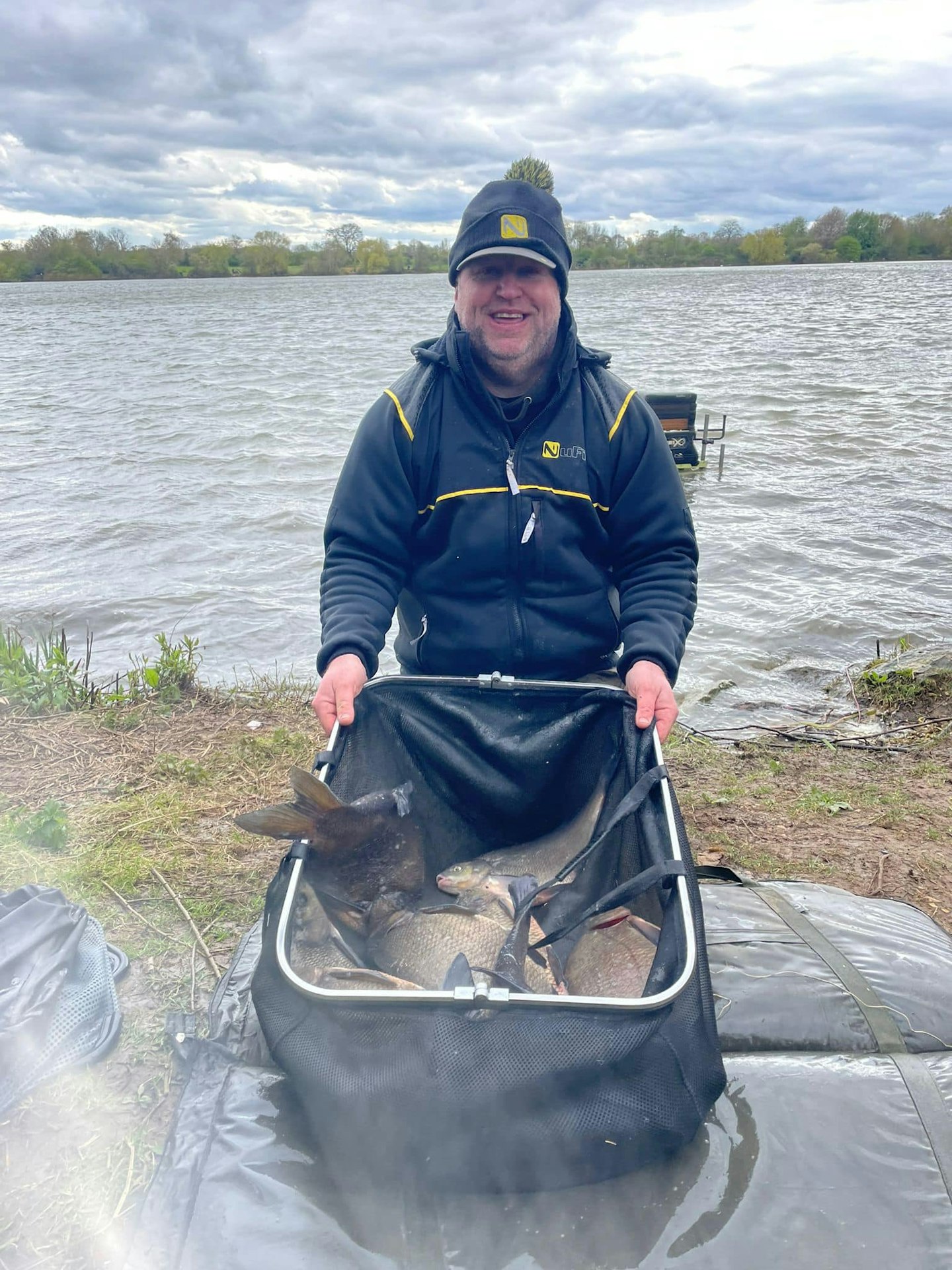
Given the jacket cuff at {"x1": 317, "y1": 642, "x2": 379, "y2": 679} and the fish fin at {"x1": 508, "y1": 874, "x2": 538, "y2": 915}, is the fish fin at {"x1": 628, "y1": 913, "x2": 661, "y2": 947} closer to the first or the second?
the fish fin at {"x1": 508, "y1": 874, "x2": 538, "y2": 915}

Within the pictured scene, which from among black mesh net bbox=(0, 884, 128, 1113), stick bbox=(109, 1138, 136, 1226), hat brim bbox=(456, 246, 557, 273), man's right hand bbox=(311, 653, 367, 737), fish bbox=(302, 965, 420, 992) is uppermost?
hat brim bbox=(456, 246, 557, 273)

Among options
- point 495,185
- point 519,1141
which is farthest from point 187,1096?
point 495,185

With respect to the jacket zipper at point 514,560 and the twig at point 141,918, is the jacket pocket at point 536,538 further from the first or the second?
the twig at point 141,918

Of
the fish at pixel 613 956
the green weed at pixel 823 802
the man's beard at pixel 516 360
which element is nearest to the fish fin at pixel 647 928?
the fish at pixel 613 956

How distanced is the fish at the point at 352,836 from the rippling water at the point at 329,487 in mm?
3176

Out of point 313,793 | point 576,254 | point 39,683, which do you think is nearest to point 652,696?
point 313,793

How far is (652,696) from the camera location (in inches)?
99.1

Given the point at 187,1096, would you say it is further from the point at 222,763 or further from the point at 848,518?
the point at 848,518

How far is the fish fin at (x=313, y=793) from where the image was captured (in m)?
2.12

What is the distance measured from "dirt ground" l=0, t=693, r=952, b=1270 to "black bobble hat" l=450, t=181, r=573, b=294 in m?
2.04

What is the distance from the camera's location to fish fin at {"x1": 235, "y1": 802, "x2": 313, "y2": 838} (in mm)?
2088

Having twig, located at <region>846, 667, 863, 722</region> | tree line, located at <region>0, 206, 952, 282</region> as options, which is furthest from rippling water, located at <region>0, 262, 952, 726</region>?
tree line, located at <region>0, 206, 952, 282</region>

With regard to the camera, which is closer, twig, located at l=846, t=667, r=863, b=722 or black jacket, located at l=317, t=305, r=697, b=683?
black jacket, located at l=317, t=305, r=697, b=683

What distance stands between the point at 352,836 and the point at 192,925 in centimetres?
81
